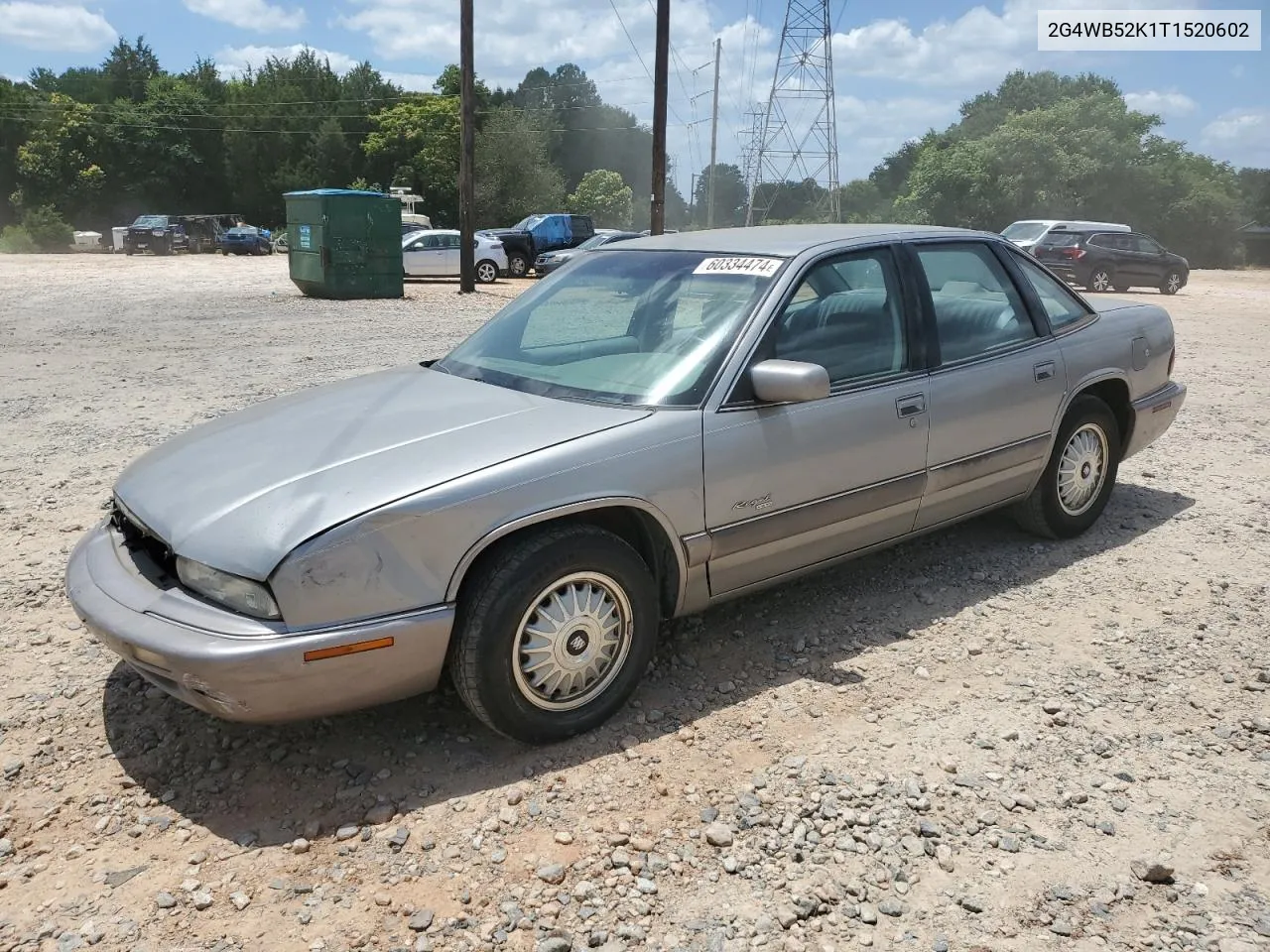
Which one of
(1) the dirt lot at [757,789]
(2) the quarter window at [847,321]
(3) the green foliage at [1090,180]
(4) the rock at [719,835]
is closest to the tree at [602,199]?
(3) the green foliage at [1090,180]

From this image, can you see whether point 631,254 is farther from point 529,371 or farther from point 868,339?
point 868,339

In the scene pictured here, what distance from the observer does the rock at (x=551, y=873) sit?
264 cm

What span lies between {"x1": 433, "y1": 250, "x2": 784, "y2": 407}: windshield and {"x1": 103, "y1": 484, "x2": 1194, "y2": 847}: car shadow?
3.56 ft

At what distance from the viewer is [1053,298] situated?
500 centimetres

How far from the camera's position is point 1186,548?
5.08 m

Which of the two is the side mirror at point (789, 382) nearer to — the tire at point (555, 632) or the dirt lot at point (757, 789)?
the tire at point (555, 632)

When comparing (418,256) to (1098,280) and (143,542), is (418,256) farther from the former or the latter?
(143,542)

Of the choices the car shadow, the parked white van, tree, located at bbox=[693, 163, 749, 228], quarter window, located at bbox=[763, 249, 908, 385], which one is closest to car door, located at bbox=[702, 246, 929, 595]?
quarter window, located at bbox=[763, 249, 908, 385]

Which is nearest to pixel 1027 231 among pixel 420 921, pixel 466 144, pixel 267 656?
pixel 466 144

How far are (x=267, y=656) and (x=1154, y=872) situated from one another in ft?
7.99

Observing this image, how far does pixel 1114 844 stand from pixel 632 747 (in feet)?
4.73

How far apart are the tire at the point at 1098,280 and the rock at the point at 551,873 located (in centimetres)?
2466

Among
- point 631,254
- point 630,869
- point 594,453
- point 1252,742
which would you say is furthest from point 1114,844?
point 631,254

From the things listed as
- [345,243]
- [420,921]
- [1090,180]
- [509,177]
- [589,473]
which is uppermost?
[509,177]
